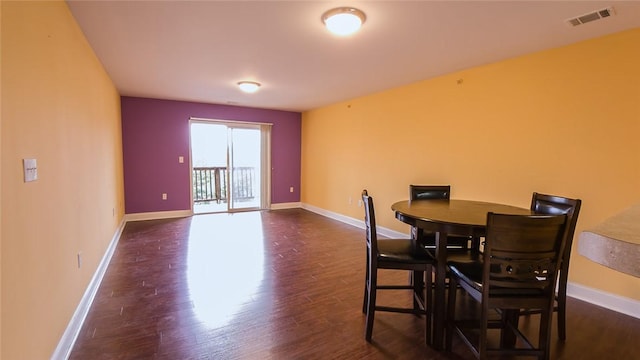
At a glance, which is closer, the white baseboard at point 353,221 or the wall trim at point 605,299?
the wall trim at point 605,299

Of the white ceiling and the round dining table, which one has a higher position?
the white ceiling

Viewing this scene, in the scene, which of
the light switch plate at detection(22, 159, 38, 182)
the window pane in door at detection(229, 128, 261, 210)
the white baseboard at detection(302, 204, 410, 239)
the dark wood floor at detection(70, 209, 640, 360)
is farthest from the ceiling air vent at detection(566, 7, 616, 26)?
the window pane in door at detection(229, 128, 261, 210)

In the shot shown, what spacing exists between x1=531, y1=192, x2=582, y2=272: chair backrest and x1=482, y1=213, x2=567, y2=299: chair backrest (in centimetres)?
12

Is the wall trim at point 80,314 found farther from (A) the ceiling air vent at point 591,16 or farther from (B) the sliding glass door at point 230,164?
(A) the ceiling air vent at point 591,16

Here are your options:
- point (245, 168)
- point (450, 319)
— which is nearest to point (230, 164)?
point (245, 168)

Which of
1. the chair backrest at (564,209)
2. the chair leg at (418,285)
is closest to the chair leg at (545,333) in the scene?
the chair backrest at (564,209)

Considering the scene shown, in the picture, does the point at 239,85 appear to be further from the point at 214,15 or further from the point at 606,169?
the point at 606,169

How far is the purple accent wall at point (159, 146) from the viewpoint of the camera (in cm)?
534

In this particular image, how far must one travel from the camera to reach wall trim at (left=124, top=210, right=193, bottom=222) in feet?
17.7

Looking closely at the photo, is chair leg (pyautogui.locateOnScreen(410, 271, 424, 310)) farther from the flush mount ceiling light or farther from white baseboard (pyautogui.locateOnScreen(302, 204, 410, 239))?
the flush mount ceiling light

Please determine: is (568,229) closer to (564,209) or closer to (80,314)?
(564,209)

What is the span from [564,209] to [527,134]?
1.33 meters

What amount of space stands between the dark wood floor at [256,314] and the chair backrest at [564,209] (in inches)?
28.0

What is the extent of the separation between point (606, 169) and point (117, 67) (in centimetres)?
499
